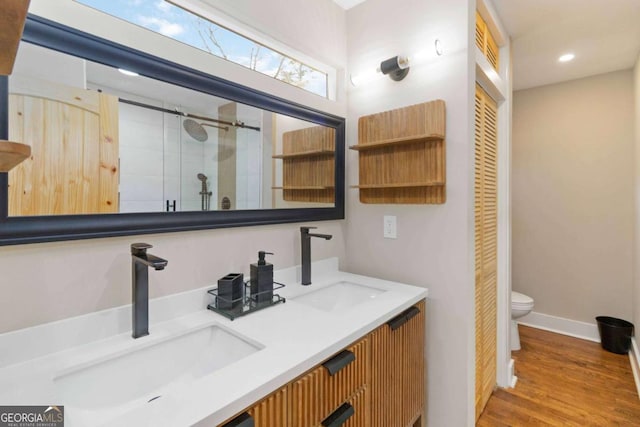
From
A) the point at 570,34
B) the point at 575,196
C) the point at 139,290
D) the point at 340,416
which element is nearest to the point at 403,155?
the point at 340,416

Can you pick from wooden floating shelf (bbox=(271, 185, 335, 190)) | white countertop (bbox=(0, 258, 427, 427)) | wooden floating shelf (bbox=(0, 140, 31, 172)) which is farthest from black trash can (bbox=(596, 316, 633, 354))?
wooden floating shelf (bbox=(0, 140, 31, 172))

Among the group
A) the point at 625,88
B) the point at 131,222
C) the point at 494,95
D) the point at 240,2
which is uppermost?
the point at 625,88

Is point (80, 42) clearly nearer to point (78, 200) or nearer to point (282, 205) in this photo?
point (78, 200)

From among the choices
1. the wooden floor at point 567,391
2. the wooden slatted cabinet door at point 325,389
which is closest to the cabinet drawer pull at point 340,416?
the wooden slatted cabinet door at point 325,389

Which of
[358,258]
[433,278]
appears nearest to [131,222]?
[358,258]

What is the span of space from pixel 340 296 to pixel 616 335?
2708mm

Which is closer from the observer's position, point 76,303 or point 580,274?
point 76,303

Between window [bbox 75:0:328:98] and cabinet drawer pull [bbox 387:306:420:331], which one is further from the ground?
window [bbox 75:0:328:98]

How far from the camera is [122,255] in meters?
1.07

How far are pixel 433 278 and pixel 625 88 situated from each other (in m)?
2.89

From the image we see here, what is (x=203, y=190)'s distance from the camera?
1.28m

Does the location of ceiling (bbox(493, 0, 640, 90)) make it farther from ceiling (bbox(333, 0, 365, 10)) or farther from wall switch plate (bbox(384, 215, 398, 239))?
wall switch plate (bbox(384, 215, 398, 239))

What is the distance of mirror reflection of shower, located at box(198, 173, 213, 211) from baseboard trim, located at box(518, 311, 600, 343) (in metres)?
3.42

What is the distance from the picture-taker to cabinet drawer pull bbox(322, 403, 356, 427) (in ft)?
3.13
